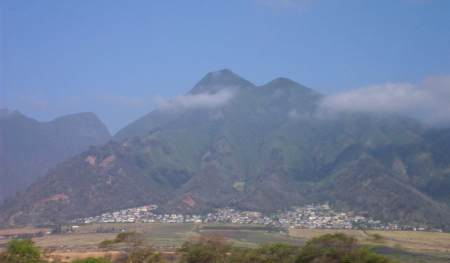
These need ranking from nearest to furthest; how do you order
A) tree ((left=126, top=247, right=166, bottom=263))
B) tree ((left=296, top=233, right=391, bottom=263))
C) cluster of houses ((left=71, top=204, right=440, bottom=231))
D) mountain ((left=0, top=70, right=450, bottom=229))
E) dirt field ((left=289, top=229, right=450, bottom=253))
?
tree ((left=296, top=233, right=391, bottom=263))
tree ((left=126, top=247, right=166, bottom=263))
dirt field ((left=289, top=229, right=450, bottom=253))
cluster of houses ((left=71, top=204, right=440, bottom=231))
mountain ((left=0, top=70, right=450, bottom=229))

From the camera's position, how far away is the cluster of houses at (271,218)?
11831 cm

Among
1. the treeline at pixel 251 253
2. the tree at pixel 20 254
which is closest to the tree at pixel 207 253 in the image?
the treeline at pixel 251 253

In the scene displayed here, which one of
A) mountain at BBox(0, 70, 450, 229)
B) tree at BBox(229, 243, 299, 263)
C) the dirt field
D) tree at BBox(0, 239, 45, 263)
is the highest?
mountain at BBox(0, 70, 450, 229)

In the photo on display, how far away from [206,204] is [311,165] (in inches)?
2156

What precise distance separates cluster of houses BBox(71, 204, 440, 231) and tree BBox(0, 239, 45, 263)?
7567cm

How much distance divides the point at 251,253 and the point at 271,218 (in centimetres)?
8712

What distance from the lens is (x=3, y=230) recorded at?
11606 centimetres

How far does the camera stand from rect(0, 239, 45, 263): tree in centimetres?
4488

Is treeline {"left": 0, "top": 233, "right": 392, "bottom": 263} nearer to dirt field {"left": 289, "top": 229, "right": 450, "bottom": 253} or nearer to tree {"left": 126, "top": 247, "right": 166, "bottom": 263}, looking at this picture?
tree {"left": 126, "top": 247, "right": 166, "bottom": 263}

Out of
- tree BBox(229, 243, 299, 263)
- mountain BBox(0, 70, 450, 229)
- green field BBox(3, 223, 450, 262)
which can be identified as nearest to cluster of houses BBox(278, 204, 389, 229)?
mountain BBox(0, 70, 450, 229)

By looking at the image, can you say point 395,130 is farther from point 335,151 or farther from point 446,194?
point 446,194

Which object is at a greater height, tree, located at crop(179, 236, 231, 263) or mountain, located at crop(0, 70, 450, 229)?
mountain, located at crop(0, 70, 450, 229)

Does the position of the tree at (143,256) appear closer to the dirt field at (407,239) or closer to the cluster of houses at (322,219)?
the dirt field at (407,239)

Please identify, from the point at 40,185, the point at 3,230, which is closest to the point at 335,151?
the point at 40,185
